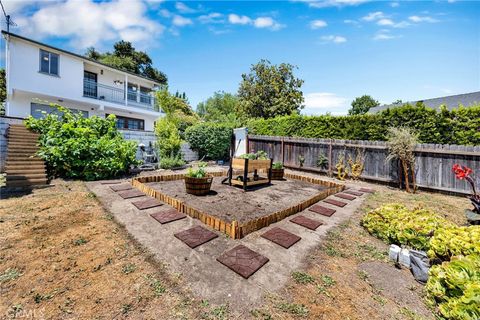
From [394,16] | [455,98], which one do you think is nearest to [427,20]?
[394,16]

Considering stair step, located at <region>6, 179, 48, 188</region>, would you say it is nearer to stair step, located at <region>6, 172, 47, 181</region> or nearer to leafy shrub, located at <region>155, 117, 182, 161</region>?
stair step, located at <region>6, 172, 47, 181</region>

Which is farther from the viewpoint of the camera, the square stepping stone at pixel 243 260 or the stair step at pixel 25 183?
the stair step at pixel 25 183

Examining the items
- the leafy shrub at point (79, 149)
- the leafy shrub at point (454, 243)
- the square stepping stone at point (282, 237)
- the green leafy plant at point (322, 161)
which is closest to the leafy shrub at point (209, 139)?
the leafy shrub at point (79, 149)

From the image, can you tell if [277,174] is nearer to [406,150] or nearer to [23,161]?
[406,150]

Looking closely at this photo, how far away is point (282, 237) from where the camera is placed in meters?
3.08

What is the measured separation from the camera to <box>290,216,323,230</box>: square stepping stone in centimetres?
352

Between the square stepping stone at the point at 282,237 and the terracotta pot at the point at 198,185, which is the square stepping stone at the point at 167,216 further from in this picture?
the square stepping stone at the point at 282,237

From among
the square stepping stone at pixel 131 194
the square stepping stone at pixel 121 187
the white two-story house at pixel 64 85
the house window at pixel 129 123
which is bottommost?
the square stepping stone at pixel 131 194

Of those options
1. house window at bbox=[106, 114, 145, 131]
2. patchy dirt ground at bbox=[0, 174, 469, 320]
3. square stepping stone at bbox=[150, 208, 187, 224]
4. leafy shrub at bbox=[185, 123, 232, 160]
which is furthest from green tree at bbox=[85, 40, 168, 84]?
patchy dirt ground at bbox=[0, 174, 469, 320]

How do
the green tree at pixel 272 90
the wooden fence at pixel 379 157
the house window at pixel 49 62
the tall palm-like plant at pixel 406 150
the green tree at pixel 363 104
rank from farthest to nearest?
1. the green tree at pixel 363 104
2. the green tree at pixel 272 90
3. the house window at pixel 49 62
4. the tall palm-like plant at pixel 406 150
5. the wooden fence at pixel 379 157

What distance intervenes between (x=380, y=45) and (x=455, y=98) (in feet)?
49.6

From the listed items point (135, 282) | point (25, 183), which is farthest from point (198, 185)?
point (25, 183)

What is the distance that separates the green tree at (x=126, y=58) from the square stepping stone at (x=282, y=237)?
25577 millimetres

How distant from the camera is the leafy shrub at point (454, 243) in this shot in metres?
2.12
